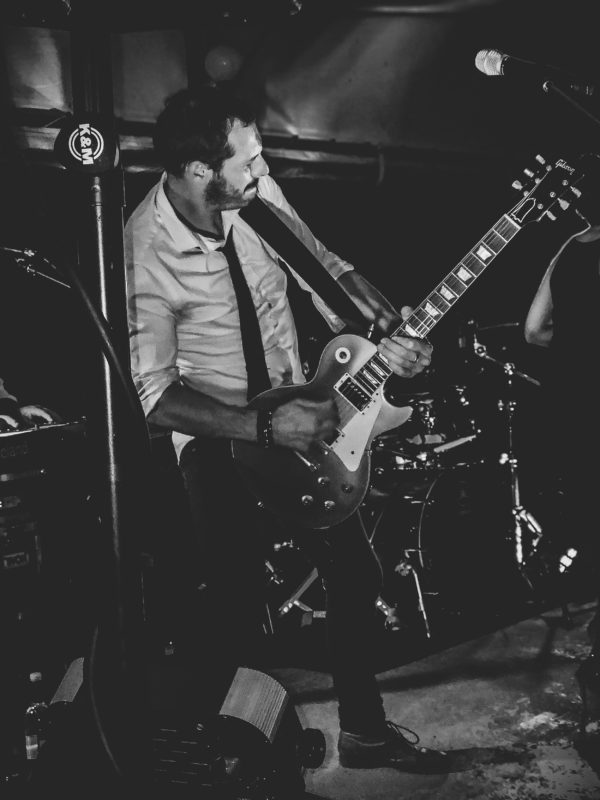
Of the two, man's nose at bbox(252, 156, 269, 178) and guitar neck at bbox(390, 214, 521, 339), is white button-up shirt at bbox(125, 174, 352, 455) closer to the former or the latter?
man's nose at bbox(252, 156, 269, 178)

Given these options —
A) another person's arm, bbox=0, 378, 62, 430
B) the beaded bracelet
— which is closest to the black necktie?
the beaded bracelet

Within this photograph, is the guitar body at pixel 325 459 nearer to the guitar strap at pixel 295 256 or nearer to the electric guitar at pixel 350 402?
the electric guitar at pixel 350 402

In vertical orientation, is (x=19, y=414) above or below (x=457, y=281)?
below

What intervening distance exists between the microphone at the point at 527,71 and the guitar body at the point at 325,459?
3.17 ft

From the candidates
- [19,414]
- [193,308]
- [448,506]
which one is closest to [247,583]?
[193,308]

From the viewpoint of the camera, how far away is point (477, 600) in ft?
14.0

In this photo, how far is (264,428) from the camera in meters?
2.19

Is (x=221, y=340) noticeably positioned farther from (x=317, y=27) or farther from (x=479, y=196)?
(x=479, y=196)

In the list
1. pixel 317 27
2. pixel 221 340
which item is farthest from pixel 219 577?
pixel 317 27

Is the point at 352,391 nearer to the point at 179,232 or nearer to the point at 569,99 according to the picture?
the point at 179,232

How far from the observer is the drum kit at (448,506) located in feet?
13.9

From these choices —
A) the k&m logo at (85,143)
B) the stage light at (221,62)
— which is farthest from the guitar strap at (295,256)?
the stage light at (221,62)

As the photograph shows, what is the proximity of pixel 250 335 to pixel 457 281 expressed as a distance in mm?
834

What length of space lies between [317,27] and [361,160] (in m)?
0.91
